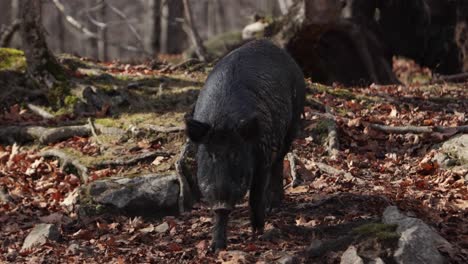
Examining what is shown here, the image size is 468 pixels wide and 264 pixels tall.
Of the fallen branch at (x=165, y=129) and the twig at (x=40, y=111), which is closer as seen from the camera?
the fallen branch at (x=165, y=129)

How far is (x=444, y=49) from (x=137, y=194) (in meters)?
11.0

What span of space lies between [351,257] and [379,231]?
56cm

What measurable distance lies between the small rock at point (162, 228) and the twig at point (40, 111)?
536 centimetres

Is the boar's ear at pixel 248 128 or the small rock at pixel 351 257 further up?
the boar's ear at pixel 248 128

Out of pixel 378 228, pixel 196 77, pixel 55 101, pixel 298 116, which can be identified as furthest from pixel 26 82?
pixel 378 228

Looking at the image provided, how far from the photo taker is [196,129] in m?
6.57

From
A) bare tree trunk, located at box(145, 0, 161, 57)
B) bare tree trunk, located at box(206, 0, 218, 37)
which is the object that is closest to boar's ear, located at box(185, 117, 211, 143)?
bare tree trunk, located at box(145, 0, 161, 57)

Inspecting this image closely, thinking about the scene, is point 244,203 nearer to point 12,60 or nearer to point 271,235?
point 271,235

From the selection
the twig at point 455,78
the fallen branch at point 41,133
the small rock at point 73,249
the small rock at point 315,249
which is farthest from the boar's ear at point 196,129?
the twig at point 455,78

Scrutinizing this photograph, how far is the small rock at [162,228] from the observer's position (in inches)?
334

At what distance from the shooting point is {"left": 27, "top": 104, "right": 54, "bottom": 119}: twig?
13.2 meters

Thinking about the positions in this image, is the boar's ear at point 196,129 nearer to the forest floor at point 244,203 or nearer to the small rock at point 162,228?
the forest floor at point 244,203

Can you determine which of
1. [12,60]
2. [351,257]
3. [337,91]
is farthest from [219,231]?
[12,60]

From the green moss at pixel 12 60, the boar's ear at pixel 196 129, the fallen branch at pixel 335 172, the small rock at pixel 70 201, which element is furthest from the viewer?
the green moss at pixel 12 60
